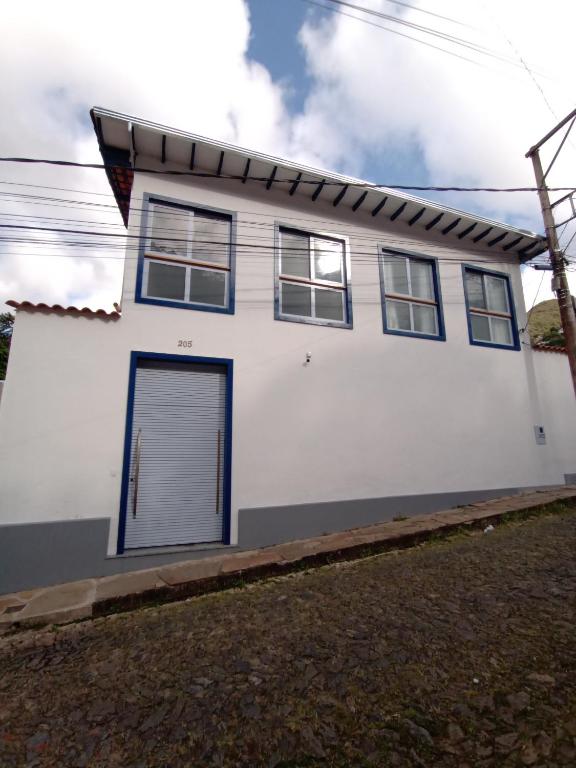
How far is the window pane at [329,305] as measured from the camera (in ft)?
A: 24.5

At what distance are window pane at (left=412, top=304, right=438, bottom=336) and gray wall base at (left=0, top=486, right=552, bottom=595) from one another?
12.9ft

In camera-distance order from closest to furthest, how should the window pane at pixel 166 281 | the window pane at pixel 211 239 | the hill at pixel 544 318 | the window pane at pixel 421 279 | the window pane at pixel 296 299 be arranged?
the window pane at pixel 166 281 < the window pane at pixel 211 239 < the window pane at pixel 296 299 < the window pane at pixel 421 279 < the hill at pixel 544 318

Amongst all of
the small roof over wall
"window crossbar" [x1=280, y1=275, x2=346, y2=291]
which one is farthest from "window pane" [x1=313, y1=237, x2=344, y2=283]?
the small roof over wall

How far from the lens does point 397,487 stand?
7.18 meters

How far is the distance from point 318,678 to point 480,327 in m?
8.53

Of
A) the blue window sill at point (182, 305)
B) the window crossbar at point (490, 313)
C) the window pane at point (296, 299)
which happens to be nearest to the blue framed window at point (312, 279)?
the window pane at point (296, 299)

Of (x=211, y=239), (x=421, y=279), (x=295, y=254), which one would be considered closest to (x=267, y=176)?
(x=295, y=254)

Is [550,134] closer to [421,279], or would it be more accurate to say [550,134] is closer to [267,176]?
[421,279]

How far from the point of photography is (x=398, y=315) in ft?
27.0

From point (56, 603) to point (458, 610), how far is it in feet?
14.8

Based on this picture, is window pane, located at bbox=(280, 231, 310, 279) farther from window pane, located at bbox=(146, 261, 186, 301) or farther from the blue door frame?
the blue door frame

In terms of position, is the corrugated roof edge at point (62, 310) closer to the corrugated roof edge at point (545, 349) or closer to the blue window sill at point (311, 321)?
the blue window sill at point (311, 321)

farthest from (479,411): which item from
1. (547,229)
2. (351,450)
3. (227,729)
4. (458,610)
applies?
(227,729)

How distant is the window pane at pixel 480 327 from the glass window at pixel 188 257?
237 inches
